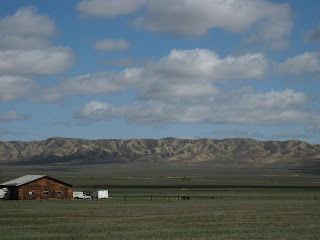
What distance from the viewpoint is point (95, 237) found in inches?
1158

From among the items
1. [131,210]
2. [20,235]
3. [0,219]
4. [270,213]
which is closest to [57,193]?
[131,210]

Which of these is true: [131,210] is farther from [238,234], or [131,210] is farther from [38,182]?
[38,182]

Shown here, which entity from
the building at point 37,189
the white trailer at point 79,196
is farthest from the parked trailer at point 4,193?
the white trailer at point 79,196

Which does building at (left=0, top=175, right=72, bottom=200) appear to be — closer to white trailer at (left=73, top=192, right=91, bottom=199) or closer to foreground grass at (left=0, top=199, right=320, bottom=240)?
white trailer at (left=73, top=192, right=91, bottom=199)

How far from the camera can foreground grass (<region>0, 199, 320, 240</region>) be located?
3008 centimetres

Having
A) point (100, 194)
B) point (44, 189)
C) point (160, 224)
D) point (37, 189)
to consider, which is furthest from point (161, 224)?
point (37, 189)

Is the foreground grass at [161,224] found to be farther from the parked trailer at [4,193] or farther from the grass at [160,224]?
the parked trailer at [4,193]

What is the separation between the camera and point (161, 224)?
118 feet

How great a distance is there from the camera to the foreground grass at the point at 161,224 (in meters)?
30.1

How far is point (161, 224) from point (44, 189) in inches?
1453

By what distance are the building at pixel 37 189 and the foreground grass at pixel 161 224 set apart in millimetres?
21036

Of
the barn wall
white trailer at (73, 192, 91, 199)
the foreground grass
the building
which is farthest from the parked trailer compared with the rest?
the foreground grass

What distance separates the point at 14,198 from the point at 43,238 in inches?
1623

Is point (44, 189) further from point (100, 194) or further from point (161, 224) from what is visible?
point (161, 224)
